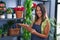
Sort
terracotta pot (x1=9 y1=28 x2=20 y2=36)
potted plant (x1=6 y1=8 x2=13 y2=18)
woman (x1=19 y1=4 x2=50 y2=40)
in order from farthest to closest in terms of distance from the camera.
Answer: terracotta pot (x1=9 y1=28 x2=20 y2=36)
potted plant (x1=6 y1=8 x2=13 y2=18)
woman (x1=19 y1=4 x2=50 y2=40)

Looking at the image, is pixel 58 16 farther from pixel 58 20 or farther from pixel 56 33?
pixel 56 33

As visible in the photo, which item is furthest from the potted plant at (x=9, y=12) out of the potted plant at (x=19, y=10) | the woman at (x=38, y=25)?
the woman at (x=38, y=25)

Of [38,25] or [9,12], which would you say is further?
[9,12]

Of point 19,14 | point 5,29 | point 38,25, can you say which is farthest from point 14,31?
point 38,25

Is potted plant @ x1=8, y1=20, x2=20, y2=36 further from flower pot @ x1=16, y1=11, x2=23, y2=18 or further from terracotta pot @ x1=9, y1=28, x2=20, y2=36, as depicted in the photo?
flower pot @ x1=16, y1=11, x2=23, y2=18

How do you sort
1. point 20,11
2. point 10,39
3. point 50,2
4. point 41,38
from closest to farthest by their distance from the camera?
point 41,38
point 20,11
point 10,39
point 50,2

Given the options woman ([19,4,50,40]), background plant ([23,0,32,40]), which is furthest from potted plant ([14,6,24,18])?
woman ([19,4,50,40])

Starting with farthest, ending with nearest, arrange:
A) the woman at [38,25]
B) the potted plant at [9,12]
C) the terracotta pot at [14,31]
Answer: the terracotta pot at [14,31] → the potted plant at [9,12] → the woman at [38,25]

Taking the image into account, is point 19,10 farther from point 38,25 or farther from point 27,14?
point 38,25

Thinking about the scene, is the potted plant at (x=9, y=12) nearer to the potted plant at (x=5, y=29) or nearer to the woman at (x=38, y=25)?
the potted plant at (x=5, y=29)

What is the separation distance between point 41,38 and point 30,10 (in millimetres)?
784

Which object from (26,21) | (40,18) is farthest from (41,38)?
(26,21)

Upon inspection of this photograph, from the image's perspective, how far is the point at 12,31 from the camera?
3.28 meters

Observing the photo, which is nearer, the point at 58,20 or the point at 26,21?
the point at 26,21
